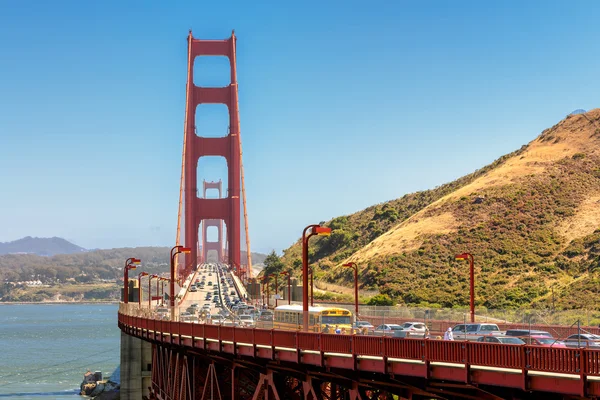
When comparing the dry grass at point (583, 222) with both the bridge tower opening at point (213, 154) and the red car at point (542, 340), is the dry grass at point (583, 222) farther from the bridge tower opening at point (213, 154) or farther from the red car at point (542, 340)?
the red car at point (542, 340)

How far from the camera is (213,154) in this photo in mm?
128500

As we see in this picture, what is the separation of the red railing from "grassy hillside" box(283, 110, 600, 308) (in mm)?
47887

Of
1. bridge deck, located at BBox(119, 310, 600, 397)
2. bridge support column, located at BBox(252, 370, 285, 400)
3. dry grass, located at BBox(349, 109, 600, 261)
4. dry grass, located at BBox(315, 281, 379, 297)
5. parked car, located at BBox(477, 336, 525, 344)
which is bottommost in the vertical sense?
bridge support column, located at BBox(252, 370, 285, 400)

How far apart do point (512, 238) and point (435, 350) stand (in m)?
77.4

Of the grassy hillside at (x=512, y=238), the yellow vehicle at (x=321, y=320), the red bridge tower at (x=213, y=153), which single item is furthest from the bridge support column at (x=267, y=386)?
the red bridge tower at (x=213, y=153)

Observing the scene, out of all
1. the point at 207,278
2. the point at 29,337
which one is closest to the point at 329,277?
the point at 207,278

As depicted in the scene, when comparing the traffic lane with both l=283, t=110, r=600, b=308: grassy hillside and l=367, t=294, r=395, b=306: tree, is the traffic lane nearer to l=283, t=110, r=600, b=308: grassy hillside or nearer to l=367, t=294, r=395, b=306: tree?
l=367, t=294, r=395, b=306: tree

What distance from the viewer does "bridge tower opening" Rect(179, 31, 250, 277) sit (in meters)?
125

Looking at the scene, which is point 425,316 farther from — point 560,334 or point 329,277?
point 329,277

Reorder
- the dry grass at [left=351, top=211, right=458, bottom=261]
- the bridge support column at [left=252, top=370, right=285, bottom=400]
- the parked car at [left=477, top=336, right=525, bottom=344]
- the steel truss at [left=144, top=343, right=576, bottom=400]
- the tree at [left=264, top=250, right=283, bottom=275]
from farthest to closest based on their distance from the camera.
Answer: the tree at [left=264, top=250, right=283, bottom=275]
the dry grass at [left=351, top=211, right=458, bottom=261]
the bridge support column at [left=252, top=370, right=285, bottom=400]
the parked car at [left=477, top=336, right=525, bottom=344]
the steel truss at [left=144, top=343, right=576, bottom=400]

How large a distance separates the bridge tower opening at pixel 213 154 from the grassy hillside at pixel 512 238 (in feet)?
47.8

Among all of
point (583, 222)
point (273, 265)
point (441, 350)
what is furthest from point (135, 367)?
point (273, 265)

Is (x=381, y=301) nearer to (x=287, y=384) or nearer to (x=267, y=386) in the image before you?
(x=287, y=384)

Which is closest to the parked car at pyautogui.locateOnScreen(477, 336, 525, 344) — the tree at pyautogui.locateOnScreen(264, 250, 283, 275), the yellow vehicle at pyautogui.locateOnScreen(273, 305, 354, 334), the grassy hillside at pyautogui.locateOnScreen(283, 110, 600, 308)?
the yellow vehicle at pyautogui.locateOnScreen(273, 305, 354, 334)
